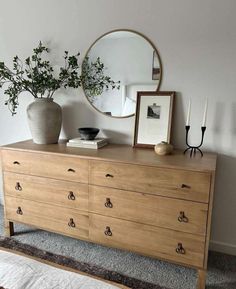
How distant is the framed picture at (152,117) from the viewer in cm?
197

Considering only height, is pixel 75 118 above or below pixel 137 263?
above

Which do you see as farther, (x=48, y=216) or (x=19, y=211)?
(x=19, y=211)

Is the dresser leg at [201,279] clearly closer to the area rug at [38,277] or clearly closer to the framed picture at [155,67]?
the area rug at [38,277]

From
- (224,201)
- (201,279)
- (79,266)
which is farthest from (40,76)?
(201,279)

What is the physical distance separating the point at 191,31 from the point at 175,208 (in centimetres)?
128

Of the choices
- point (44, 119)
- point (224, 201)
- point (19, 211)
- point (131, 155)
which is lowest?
point (19, 211)

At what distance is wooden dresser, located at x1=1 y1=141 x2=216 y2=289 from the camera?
1.59 metres

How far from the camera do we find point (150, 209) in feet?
5.55

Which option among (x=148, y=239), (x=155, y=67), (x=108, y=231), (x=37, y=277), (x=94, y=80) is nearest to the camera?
(x=37, y=277)

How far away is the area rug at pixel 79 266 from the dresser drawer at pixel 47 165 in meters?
0.62

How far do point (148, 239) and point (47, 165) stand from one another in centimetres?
93

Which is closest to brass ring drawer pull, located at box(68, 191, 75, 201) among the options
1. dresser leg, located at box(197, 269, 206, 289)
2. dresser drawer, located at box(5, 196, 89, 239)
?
dresser drawer, located at box(5, 196, 89, 239)

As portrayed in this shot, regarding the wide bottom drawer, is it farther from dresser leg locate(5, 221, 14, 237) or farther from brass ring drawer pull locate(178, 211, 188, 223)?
dresser leg locate(5, 221, 14, 237)

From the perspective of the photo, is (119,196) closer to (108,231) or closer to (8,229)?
(108,231)
